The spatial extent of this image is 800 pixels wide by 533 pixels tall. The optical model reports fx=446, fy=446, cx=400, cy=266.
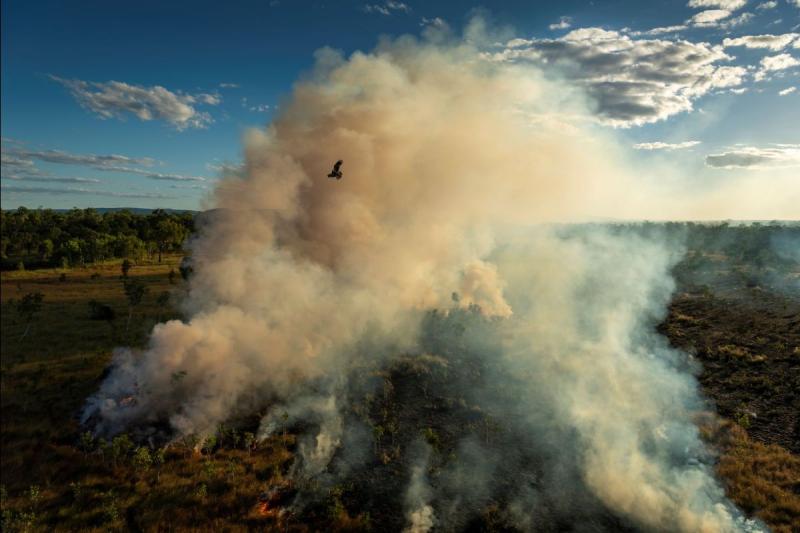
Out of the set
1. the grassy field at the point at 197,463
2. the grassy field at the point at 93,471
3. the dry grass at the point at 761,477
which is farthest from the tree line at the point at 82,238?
the dry grass at the point at 761,477

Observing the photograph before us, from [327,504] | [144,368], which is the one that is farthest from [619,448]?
[144,368]

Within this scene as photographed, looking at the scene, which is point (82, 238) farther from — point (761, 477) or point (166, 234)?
point (761, 477)

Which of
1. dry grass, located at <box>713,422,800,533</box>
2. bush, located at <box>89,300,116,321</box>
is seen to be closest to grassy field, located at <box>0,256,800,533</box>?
dry grass, located at <box>713,422,800,533</box>

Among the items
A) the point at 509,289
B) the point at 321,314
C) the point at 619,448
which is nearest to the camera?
the point at 619,448

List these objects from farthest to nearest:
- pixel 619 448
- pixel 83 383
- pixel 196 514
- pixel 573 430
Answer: pixel 83 383
pixel 573 430
pixel 619 448
pixel 196 514

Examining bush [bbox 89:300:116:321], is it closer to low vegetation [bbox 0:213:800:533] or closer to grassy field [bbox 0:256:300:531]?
low vegetation [bbox 0:213:800:533]

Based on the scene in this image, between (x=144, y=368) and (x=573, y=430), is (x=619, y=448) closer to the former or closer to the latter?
(x=573, y=430)
